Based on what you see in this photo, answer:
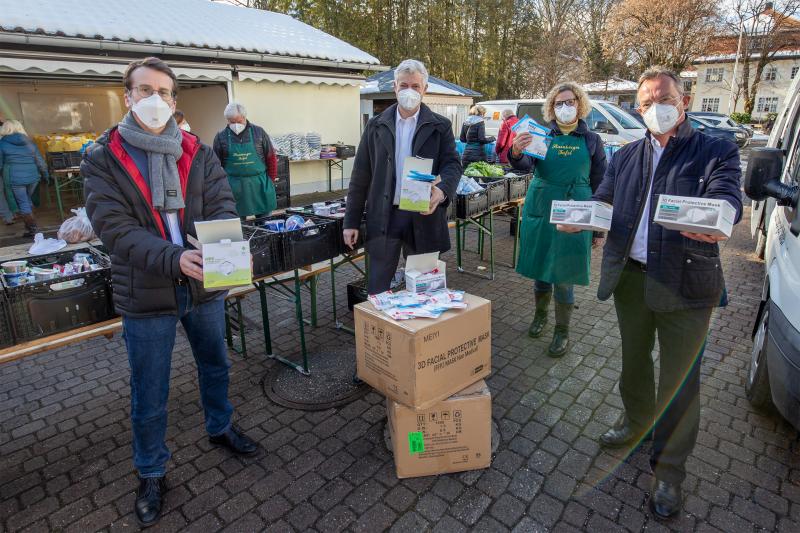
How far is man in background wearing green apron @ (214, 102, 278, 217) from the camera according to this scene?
5.72 m

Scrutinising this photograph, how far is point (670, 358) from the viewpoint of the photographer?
2.40 meters

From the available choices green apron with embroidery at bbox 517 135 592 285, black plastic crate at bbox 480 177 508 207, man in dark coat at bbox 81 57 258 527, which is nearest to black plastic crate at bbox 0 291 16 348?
man in dark coat at bbox 81 57 258 527

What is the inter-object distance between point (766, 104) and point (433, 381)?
2258 inches

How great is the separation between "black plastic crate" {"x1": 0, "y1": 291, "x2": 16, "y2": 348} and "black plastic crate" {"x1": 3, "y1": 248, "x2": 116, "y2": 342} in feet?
0.05

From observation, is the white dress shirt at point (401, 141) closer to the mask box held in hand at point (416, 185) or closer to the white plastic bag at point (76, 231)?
the mask box held in hand at point (416, 185)

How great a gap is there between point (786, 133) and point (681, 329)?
4756mm

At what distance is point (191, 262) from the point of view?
211cm

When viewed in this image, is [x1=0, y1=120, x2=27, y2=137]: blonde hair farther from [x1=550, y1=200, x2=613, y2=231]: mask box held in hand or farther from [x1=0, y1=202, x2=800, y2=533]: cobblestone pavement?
[x1=550, y1=200, x2=613, y2=231]: mask box held in hand

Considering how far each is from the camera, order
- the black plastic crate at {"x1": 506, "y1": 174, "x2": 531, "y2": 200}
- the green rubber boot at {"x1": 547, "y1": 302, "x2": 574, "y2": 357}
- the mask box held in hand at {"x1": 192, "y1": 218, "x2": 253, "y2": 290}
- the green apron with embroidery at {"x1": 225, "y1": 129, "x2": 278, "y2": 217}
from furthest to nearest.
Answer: the black plastic crate at {"x1": 506, "y1": 174, "x2": 531, "y2": 200} → the green apron with embroidery at {"x1": 225, "y1": 129, "x2": 278, "y2": 217} → the green rubber boot at {"x1": 547, "y1": 302, "x2": 574, "y2": 357} → the mask box held in hand at {"x1": 192, "y1": 218, "x2": 253, "y2": 290}

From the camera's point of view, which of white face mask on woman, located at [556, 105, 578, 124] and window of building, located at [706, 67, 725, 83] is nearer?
white face mask on woman, located at [556, 105, 578, 124]

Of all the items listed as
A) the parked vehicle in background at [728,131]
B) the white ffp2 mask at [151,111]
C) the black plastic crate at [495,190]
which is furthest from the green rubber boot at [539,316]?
the parked vehicle in background at [728,131]

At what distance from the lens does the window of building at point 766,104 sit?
45312mm

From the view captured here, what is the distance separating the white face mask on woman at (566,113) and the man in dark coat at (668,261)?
119cm

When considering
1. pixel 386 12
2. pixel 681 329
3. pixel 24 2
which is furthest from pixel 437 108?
pixel 681 329
